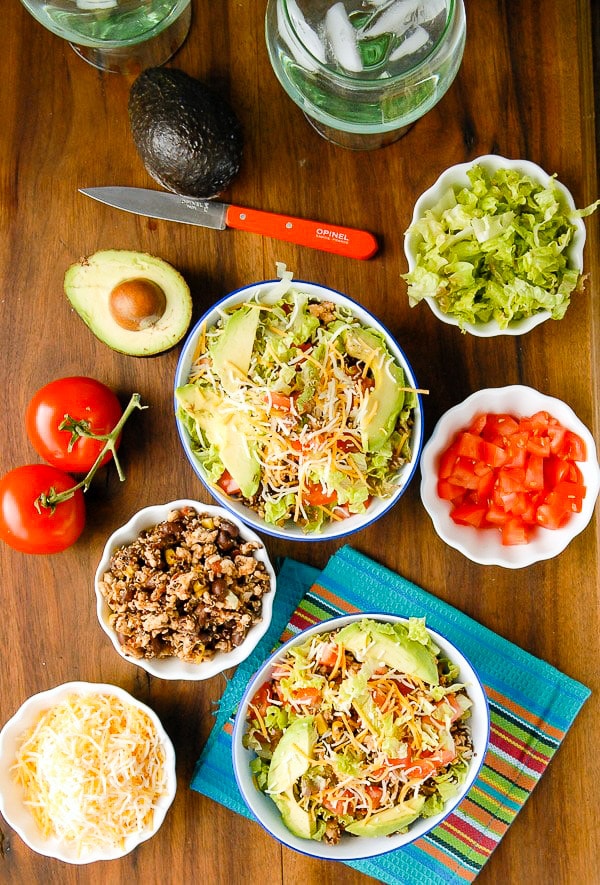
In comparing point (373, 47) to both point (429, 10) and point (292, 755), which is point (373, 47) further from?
point (292, 755)

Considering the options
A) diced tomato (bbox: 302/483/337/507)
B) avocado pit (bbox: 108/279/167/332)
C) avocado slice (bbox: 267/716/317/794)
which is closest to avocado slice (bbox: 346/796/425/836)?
avocado slice (bbox: 267/716/317/794)

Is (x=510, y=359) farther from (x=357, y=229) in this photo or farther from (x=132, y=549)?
(x=132, y=549)

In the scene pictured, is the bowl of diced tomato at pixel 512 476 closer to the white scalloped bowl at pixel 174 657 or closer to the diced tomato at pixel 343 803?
the white scalloped bowl at pixel 174 657

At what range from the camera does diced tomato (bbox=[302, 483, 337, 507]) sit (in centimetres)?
207

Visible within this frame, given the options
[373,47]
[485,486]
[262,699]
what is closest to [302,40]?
[373,47]

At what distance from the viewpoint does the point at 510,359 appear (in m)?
2.35

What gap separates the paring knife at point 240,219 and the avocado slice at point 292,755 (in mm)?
1146

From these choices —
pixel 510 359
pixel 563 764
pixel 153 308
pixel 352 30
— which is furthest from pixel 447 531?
pixel 352 30

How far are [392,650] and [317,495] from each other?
38 cm

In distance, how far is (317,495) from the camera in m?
2.08

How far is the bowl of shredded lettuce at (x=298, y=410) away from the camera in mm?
2020

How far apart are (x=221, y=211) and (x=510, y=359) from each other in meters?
0.82

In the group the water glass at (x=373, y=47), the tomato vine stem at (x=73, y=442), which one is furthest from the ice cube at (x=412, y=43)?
the tomato vine stem at (x=73, y=442)

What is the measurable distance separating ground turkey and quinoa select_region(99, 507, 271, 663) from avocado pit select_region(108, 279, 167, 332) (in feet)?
1.53
